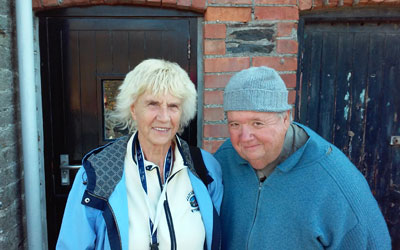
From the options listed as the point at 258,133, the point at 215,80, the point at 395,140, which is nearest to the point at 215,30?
the point at 215,80

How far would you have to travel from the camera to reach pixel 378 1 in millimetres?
2104

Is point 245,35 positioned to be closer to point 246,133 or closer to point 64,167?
point 246,133

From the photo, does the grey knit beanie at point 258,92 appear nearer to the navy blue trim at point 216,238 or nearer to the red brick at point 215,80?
the navy blue trim at point 216,238

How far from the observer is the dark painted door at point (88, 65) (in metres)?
2.17

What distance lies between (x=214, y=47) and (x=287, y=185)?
113 cm

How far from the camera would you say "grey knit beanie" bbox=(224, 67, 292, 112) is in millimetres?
1246

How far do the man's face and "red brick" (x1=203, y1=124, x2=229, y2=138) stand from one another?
0.76 m

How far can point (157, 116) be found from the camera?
1503mm

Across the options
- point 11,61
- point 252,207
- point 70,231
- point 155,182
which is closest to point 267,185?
point 252,207

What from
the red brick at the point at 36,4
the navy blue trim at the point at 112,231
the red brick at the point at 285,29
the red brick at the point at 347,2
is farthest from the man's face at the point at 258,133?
the red brick at the point at 36,4

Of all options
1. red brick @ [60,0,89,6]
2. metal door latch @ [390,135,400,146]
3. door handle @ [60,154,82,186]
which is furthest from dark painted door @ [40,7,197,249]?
metal door latch @ [390,135,400,146]

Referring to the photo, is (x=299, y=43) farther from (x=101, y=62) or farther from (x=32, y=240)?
(x=32, y=240)

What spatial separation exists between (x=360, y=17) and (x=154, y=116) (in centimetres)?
172

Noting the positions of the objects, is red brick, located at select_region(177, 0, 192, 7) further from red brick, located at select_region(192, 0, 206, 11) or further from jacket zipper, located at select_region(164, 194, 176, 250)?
jacket zipper, located at select_region(164, 194, 176, 250)
